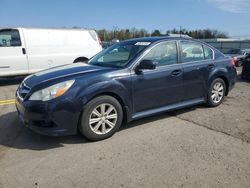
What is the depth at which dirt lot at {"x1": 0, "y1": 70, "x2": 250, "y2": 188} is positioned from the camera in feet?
10.2

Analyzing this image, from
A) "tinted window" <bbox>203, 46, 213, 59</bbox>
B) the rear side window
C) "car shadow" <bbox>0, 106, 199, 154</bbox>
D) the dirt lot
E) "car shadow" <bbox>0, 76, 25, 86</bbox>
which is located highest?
the rear side window

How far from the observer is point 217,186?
9.78 ft

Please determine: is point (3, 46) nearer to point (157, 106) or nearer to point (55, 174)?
point (157, 106)

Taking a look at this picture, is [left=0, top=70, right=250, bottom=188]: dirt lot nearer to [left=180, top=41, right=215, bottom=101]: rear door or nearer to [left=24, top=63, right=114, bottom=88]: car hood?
[left=180, top=41, right=215, bottom=101]: rear door

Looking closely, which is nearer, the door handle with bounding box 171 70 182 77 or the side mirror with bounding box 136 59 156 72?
the side mirror with bounding box 136 59 156 72

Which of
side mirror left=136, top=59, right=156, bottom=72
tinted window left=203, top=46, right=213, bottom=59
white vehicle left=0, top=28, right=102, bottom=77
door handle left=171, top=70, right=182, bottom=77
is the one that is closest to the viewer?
side mirror left=136, top=59, right=156, bottom=72

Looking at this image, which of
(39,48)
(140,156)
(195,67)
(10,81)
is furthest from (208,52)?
(10,81)

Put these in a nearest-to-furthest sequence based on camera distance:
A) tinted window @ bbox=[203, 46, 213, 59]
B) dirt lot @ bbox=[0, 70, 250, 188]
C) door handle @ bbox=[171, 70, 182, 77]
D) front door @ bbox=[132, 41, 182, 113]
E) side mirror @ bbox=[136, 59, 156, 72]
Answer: dirt lot @ bbox=[0, 70, 250, 188] → side mirror @ bbox=[136, 59, 156, 72] → front door @ bbox=[132, 41, 182, 113] → door handle @ bbox=[171, 70, 182, 77] → tinted window @ bbox=[203, 46, 213, 59]

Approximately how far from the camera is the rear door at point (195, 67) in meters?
5.29

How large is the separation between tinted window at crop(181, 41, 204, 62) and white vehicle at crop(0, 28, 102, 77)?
615cm

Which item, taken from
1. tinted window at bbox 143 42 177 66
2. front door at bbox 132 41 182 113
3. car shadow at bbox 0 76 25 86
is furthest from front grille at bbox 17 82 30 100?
car shadow at bbox 0 76 25 86

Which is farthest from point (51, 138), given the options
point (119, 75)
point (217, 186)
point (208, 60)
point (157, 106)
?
point (208, 60)

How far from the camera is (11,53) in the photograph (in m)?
9.33

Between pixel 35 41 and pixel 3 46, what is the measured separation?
1.10 m
